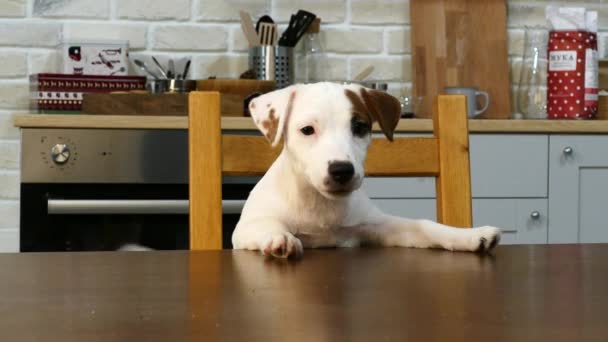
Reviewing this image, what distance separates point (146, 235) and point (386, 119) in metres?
1.14

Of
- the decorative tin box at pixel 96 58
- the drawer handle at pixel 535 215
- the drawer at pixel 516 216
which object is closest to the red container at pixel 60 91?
the decorative tin box at pixel 96 58

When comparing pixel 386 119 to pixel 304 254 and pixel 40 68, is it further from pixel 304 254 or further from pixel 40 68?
pixel 40 68

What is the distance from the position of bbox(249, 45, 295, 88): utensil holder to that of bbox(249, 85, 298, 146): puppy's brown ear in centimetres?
129

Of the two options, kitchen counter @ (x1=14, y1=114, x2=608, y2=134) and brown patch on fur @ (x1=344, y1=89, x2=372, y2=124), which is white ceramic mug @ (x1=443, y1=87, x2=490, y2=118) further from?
brown patch on fur @ (x1=344, y1=89, x2=372, y2=124)

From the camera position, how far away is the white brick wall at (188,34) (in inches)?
111

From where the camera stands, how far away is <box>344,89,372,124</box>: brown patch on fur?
1390mm

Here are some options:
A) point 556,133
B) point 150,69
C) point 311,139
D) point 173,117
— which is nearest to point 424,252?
point 311,139

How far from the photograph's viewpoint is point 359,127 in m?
1.39

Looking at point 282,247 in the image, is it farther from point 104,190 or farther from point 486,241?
point 104,190

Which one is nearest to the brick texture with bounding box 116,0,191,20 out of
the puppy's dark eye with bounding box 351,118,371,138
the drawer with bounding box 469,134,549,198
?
the drawer with bounding box 469,134,549,198

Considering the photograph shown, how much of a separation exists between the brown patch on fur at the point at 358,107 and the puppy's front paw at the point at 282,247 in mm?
353

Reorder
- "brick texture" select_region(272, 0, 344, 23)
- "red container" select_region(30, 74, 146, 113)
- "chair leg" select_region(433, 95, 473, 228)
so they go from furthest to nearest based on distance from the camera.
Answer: "brick texture" select_region(272, 0, 344, 23) < "red container" select_region(30, 74, 146, 113) < "chair leg" select_region(433, 95, 473, 228)

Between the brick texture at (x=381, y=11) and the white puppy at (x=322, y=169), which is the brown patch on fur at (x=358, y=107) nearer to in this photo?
the white puppy at (x=322, y=169)

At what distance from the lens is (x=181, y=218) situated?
7.88 feet
